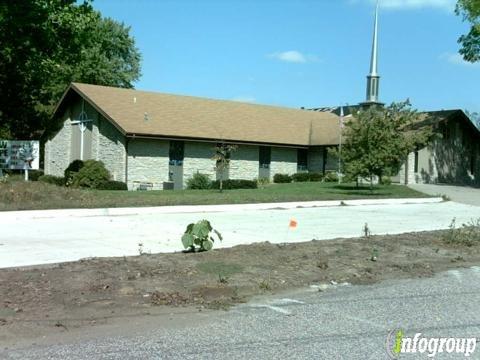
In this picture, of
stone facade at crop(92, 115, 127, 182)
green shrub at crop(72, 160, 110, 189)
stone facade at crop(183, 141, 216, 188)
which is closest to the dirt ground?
green shrub at crop(72, 160, 110, 189)

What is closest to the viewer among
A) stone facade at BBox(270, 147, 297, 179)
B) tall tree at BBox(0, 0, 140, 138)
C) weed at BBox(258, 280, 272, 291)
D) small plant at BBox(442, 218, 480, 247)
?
weed at BBox(258, 280, 272, 291)

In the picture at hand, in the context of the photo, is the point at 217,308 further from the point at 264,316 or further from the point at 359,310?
the point at 359,310

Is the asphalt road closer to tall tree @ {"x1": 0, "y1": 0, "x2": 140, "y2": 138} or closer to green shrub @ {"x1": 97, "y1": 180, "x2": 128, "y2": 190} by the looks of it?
tall tree @ {"x1": 0, "y1": 0, "x2": 140, "y2": 138}

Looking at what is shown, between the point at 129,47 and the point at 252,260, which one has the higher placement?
the point at 129,47

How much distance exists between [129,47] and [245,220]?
51.0 metres

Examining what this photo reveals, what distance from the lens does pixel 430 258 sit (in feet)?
35.5

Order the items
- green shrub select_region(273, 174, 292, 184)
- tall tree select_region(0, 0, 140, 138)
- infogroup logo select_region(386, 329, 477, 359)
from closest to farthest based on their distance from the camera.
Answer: infogroup logo select_region(386, 329, 477, 359) < tall tree select_region(0, 0, 140, 138) < green shrub select_region(273, 174, 292, 184)

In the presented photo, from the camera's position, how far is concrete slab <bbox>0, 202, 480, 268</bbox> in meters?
11.0

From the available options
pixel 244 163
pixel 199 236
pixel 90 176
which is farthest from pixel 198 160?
pixel 199 236

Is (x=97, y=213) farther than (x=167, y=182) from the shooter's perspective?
No

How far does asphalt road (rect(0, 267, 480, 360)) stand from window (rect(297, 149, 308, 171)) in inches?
1337

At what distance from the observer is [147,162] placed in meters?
34.0

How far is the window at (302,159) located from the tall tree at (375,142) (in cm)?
1111

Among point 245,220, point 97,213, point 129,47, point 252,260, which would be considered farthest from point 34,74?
point 129,47
